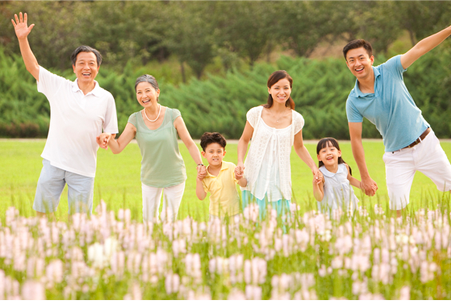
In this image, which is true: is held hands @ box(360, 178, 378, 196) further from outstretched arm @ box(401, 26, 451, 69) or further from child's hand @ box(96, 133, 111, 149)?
child's hand @ box(96, 133, 111, 149)

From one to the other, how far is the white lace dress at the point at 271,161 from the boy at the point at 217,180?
170mm

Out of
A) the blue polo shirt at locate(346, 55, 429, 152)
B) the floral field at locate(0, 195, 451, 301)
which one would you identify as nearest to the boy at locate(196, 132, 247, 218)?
the floral field at locate(0, 195, 451, 301)

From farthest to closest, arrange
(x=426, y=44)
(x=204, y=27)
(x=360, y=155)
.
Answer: (x=204, y=27), (x=360, y=155), (x=426, y=44)

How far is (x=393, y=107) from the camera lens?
5152 mm

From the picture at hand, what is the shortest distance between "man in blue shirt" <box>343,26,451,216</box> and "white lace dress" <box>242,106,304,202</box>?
2.62 feet

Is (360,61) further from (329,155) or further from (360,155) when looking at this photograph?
(329,155)

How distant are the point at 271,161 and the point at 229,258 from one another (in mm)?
1931

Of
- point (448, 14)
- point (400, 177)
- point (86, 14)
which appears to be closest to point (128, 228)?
point (400, 177)

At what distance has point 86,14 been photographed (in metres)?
33.1

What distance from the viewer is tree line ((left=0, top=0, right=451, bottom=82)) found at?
1232 inches

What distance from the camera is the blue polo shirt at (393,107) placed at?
5.11 m

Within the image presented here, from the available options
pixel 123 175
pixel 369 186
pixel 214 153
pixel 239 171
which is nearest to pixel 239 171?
pixel 239 171

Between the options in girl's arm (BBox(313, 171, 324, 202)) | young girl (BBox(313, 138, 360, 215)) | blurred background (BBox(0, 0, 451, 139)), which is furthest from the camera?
blurred background (BBox(0, 0, 451, 139))

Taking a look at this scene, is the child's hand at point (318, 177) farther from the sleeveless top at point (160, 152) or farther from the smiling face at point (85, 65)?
the smiling face at point (85, 65)
